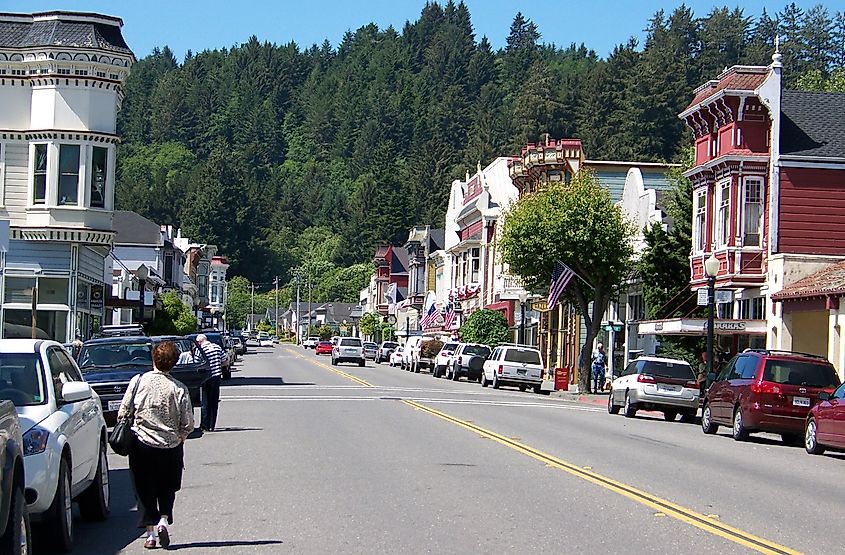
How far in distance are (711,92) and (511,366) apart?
504 inches

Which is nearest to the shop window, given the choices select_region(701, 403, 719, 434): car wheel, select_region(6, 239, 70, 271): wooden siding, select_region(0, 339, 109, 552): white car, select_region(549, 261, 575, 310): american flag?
select_region(6, 239, 70, 271): wooden siding

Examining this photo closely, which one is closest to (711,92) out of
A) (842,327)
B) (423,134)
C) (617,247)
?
(617,247)

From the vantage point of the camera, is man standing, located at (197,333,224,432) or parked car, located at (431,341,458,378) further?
parked car, located at (431,341,458,378)

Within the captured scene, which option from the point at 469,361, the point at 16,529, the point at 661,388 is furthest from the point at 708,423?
the point at 469,361

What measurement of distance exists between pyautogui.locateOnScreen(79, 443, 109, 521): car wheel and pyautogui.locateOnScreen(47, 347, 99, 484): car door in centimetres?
30

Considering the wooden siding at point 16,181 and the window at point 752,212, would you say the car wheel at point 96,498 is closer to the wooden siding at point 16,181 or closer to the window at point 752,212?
the wooden siding at point 16,181

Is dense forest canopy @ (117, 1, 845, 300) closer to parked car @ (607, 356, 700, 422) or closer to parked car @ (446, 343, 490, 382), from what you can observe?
parked car @ (446, 343, 490, 382)

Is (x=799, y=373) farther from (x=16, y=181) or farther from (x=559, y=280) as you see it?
(x=16, y=181)

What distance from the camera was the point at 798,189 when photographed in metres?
38.5

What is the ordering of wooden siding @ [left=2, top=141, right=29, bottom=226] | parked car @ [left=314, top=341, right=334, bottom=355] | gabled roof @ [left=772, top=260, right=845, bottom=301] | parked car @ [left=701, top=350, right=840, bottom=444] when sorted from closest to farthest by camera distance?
1. parked car @ [left=701, top=350, right=840, bottom=444]
2. gabled roof @ [left=772, top=260, right=845, bottom=301]
3. wooden siding @ [left=2, top=141, right=29, bottom=226]
4. parked car @ [left=314, top=341, right=334, bottom=355]

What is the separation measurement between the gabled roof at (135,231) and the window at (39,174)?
48.1 m

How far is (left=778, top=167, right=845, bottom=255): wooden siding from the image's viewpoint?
38.5 m

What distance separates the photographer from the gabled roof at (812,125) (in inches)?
1528

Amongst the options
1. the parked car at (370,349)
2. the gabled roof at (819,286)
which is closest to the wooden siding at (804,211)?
the gabled roof at (819,286)
